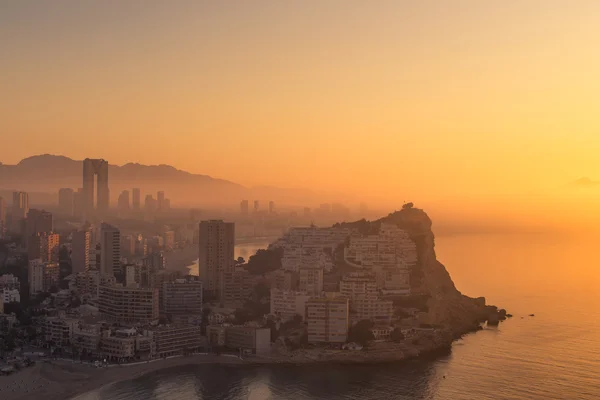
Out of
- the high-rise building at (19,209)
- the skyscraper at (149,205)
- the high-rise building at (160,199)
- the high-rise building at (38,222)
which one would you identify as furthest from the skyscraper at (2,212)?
the high-rise building at (160,199)

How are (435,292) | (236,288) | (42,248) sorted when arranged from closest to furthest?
1. (435,292)
2. (236,288)
3. (42,248)

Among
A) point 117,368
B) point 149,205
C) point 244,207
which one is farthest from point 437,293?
point 244,207

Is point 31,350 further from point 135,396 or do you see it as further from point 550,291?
point 550,291

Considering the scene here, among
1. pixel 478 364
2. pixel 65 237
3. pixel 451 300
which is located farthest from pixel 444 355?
pixel 65 237

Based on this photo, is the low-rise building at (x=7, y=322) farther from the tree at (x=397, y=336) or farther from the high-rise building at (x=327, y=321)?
the tree at (x=397, y=336)

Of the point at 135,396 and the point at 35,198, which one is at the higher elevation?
the point at 35,198

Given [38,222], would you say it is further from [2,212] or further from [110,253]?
[110,253]
